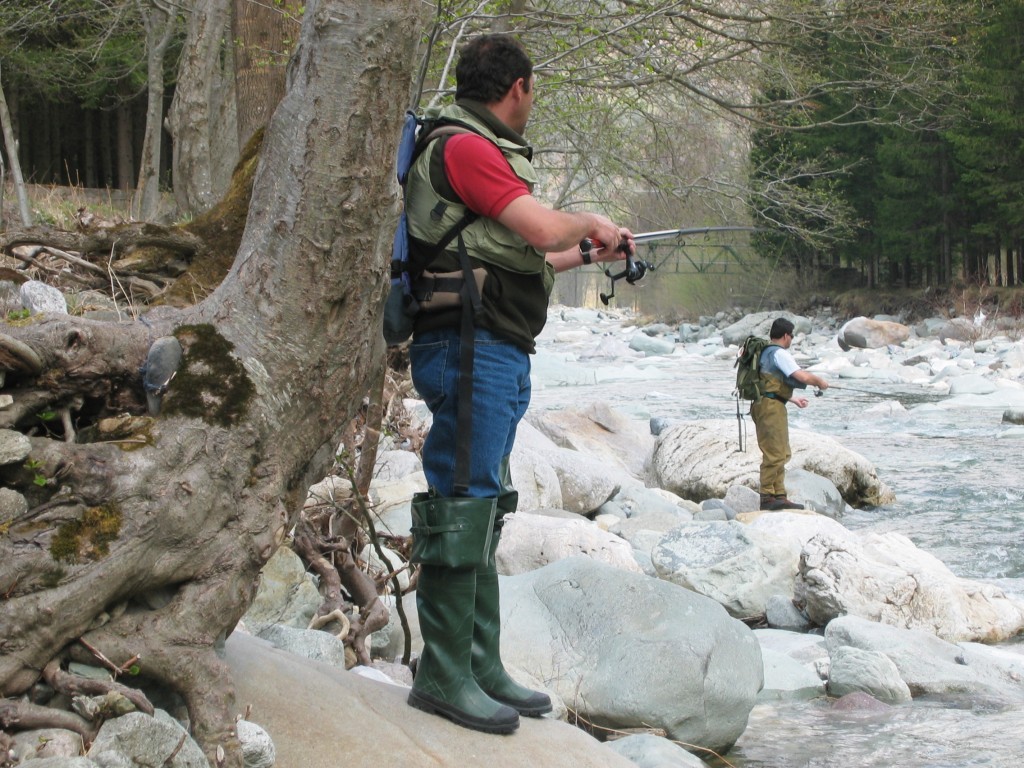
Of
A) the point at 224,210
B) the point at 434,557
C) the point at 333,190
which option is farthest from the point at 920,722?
the point at 224,210

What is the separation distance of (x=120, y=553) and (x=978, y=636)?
5.33 metres

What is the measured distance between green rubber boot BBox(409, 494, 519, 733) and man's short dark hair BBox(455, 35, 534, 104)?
115 centimetres

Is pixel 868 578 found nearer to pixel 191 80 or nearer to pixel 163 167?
pixel 191 80

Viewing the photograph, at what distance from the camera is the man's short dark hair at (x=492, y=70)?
3332 millimetres

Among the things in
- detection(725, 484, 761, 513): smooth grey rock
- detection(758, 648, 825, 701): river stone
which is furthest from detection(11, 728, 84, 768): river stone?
detection(725, 484, 761, 513): smooth grey rock

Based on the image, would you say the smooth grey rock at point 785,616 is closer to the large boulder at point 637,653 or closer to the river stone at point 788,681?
the river stone at point 788,681

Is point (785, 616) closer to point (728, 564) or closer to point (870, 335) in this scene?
point (728, 564)

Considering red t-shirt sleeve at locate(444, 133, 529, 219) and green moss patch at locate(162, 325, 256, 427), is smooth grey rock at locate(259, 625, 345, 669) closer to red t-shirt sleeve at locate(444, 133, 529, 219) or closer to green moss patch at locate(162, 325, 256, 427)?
green moss patch at locate(162, 325, 256, 427)

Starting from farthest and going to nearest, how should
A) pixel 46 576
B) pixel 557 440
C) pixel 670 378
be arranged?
pixel 670 378 < pixel 557 440 < pixel 46 576

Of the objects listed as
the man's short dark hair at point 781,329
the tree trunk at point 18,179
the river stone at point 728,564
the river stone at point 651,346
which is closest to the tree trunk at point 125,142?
the river stone at point 651,346

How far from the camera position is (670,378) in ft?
77.5

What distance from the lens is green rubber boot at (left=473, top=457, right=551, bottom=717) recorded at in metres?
3.43

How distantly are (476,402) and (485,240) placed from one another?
45 cm

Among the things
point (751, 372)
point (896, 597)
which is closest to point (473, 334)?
point (896, 597)
